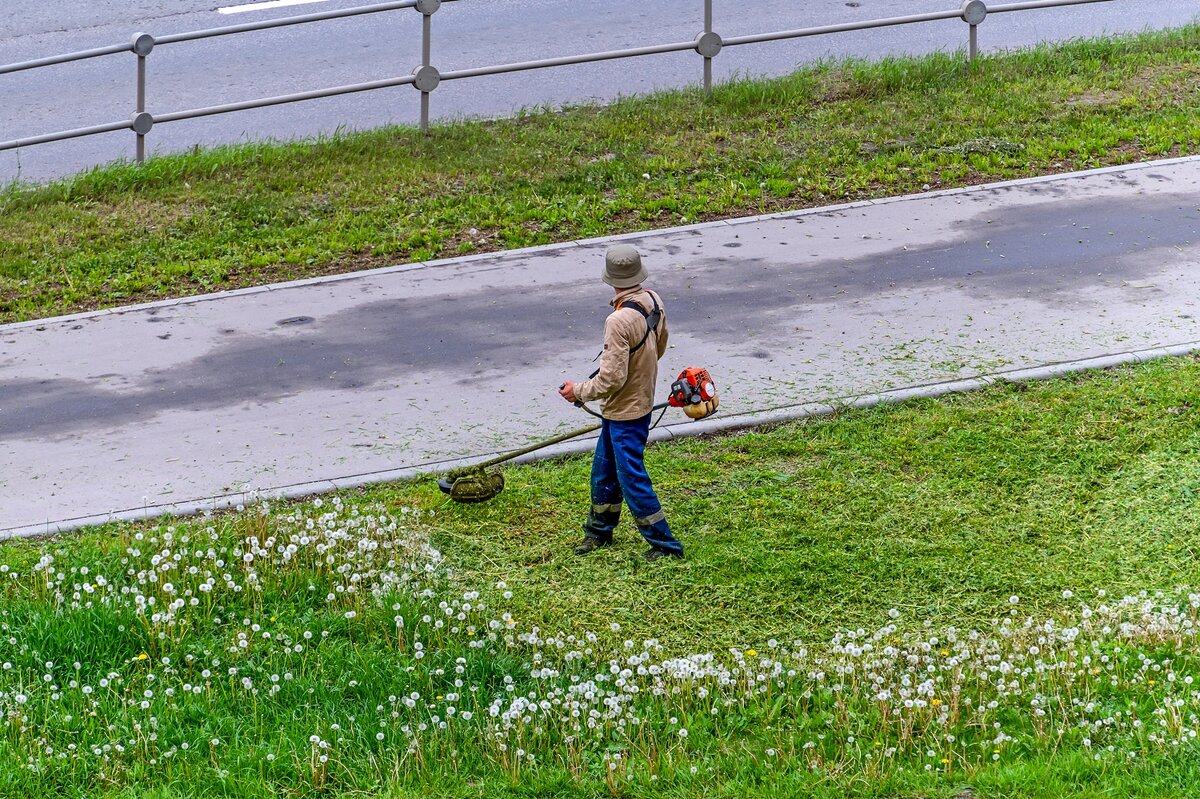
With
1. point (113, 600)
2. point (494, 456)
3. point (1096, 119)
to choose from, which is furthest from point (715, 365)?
point (1096, 119)

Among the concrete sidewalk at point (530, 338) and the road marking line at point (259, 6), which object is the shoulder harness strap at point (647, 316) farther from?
the road marking line at point (259, 6)

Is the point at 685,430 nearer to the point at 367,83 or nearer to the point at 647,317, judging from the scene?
the point at 647,317

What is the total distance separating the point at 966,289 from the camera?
9.85 m

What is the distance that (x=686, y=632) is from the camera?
638 centimetres

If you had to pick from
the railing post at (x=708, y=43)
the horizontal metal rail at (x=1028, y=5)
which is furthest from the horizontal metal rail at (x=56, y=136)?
the horizontal metal rail at (x=1028, y=5)

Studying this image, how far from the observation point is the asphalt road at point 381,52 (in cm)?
1320

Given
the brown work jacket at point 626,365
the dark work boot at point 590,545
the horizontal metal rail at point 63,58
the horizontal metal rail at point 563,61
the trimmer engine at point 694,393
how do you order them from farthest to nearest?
the horizontal metal rail at point 563,61, the horizontal metal rail at point 63,58, the dark work boot at point 590,545, the trimmer engine at point 694,393, the brown work jacket at point 626,365

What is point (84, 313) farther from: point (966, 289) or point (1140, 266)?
point (1140, 266)

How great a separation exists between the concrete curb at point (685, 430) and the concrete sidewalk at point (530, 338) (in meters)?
0.03

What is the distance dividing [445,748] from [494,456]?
2.62 metres

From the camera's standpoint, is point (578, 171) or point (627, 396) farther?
point (578, 171)

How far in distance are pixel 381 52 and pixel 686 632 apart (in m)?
9.78

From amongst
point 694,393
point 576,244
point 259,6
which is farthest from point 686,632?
point 259,6

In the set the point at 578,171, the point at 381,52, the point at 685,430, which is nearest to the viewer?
the point at 685,430
